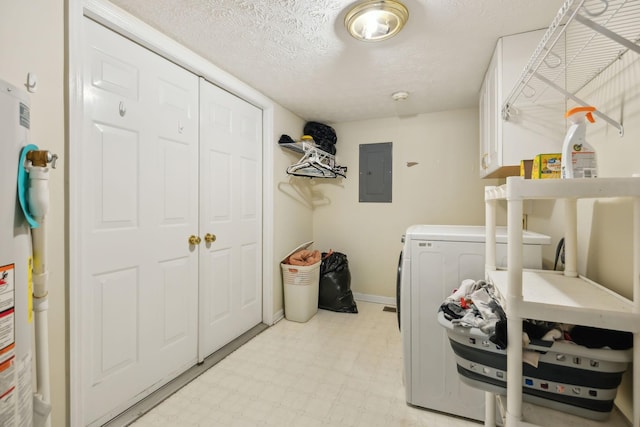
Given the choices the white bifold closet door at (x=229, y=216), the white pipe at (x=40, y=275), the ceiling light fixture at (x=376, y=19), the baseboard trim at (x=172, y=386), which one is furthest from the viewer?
the white bifold closet door at (x=229, y=216)

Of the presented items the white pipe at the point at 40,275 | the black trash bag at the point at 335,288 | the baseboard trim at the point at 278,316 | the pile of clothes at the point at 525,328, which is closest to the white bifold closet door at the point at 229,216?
the baseboard trim at the point at 278,316

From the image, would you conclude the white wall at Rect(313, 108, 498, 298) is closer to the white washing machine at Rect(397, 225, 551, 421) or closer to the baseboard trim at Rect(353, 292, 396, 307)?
the baseboard trim at Rect(353, 292, 396, 307)

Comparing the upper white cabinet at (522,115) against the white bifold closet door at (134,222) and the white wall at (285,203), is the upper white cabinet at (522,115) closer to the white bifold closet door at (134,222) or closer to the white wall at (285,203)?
the white wall at (285,203)

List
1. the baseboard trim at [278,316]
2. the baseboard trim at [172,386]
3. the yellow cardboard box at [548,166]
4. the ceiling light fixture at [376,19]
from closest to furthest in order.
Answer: the yellow cardboard box at [548,166] < the ceiling light fixture at [376,19] < the baseboard trim at [172,386] < the baseboard trim at [278,316]

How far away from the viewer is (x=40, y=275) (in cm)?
96

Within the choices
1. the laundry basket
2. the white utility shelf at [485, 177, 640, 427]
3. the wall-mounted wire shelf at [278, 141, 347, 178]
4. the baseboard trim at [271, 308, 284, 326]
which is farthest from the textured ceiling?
the baseboard trim at [271, 308, 284, 326]

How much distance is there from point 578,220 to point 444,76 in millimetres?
1460

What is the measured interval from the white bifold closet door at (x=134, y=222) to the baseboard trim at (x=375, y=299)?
199 centimetres

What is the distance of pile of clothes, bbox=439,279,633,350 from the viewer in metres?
0.78

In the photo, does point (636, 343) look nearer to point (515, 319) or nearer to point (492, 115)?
point (515, 319)

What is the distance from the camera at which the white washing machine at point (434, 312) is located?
1.56m

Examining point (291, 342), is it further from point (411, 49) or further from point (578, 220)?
point (411, 49)

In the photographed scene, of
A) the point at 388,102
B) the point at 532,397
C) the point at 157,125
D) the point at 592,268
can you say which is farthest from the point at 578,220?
the point at 157,125

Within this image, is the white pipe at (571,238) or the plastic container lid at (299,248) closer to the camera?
the white pipe at (571,238)
